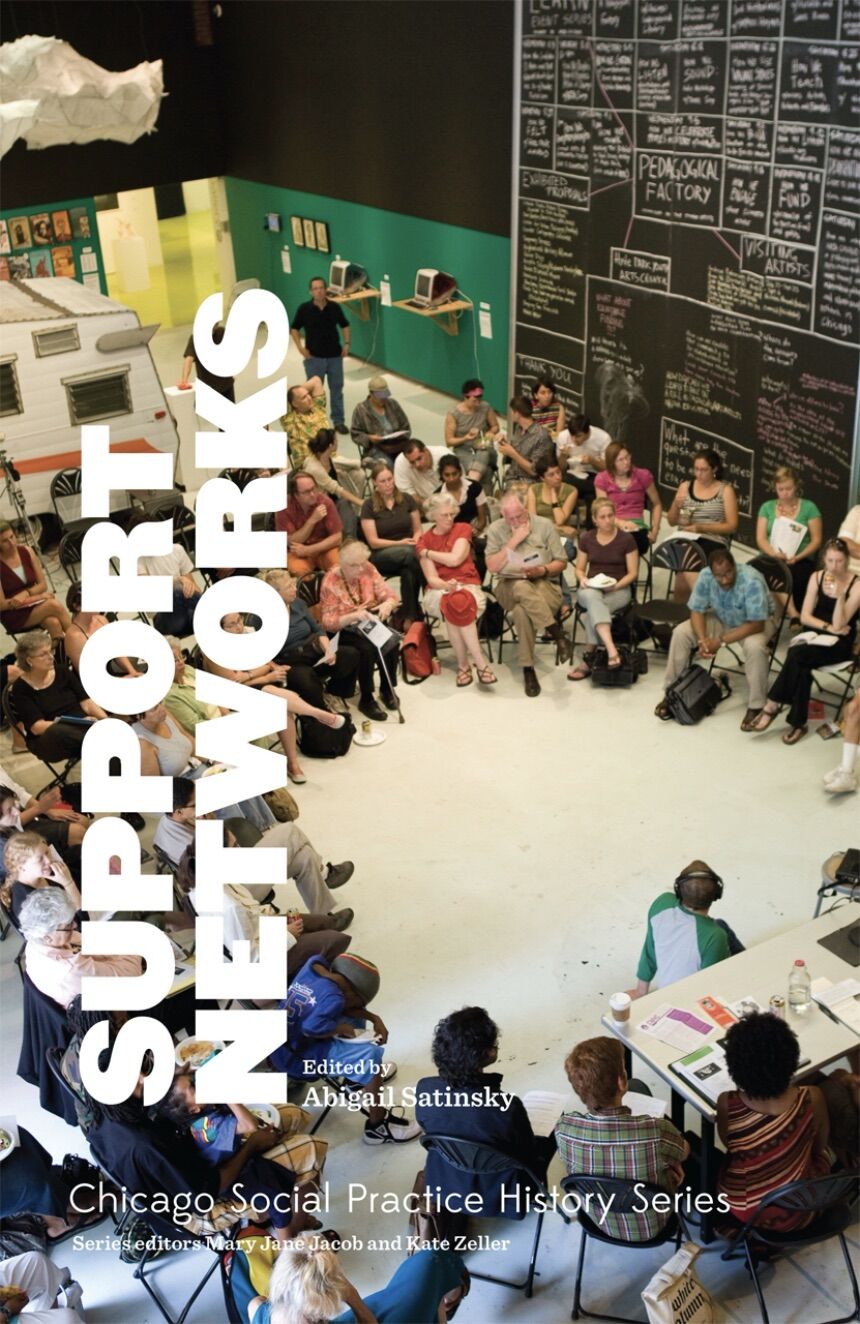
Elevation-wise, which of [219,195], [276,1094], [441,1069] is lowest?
[276,1094]

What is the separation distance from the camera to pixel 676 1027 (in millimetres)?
3652

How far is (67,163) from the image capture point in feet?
41.4

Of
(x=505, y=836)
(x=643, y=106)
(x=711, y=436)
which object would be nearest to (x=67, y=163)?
(x=643, y=106)

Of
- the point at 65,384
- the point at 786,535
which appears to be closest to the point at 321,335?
the point at 65,384

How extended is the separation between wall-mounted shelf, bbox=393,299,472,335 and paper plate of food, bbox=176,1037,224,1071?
7.86m

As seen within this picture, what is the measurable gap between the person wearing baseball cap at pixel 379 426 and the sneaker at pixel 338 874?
3.73 m

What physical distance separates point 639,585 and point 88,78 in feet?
19.7

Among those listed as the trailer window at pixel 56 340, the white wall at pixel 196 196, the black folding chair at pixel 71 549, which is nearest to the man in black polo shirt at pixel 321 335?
the trailer window at pixel 56 340

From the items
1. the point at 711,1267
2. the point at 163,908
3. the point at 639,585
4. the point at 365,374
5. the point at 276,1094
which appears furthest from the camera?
the point at 365,374

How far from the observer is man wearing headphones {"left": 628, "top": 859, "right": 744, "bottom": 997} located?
12.8 feet

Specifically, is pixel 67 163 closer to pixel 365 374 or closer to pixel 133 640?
pixel 365 374

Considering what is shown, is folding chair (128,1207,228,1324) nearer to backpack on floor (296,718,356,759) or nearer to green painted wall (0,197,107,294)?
backpack on floor (296,718,356,759)

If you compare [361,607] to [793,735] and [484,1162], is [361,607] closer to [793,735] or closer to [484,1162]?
[793,735]

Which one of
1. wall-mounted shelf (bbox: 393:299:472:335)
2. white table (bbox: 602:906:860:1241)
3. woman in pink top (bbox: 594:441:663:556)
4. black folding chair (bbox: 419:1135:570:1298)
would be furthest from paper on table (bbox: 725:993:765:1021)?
wall-mounted shelf (bbox: 393:299:472:335)
